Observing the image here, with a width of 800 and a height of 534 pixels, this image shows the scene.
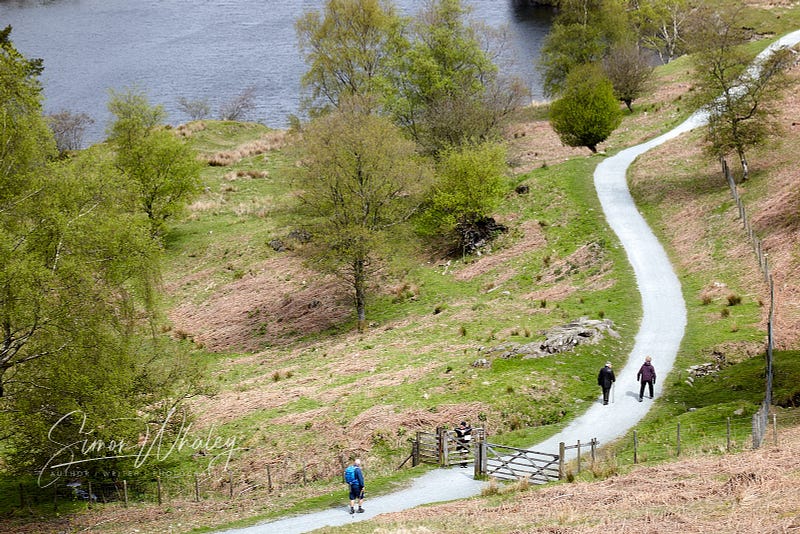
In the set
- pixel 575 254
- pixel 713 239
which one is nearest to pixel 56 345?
pixel 575 254

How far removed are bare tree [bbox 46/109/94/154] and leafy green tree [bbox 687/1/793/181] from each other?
216 feet

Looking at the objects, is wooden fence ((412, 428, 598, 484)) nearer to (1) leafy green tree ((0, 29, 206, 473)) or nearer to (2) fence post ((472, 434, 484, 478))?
(2) fence post ((472, 434, 484, 478))

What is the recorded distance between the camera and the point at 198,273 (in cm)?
6669

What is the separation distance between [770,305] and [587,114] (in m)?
35.9

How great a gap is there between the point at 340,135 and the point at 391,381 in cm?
2071

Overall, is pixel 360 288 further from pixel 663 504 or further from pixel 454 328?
pixel 663 504

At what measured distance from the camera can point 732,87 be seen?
2164 inches

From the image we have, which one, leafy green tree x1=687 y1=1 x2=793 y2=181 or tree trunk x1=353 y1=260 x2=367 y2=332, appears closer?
tree trunk x1=353 y1=260 x2=367 y2=332

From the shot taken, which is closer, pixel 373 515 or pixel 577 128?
pixel 373 515

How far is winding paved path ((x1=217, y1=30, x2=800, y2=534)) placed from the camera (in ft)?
82.1

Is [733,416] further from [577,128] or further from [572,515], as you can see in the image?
[577,128]

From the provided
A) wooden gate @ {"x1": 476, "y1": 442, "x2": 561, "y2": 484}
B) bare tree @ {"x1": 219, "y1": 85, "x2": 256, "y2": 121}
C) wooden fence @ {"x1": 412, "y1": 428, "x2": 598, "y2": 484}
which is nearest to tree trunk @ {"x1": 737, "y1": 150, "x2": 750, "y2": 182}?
wooden fence @ {"x1": 412, "y1": 428, "x2": 598, "y2": 484}

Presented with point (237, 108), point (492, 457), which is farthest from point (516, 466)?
point (237, 108)

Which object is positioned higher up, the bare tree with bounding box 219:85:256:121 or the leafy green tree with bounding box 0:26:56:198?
the bare tree with bounding box 219:85:256:121
